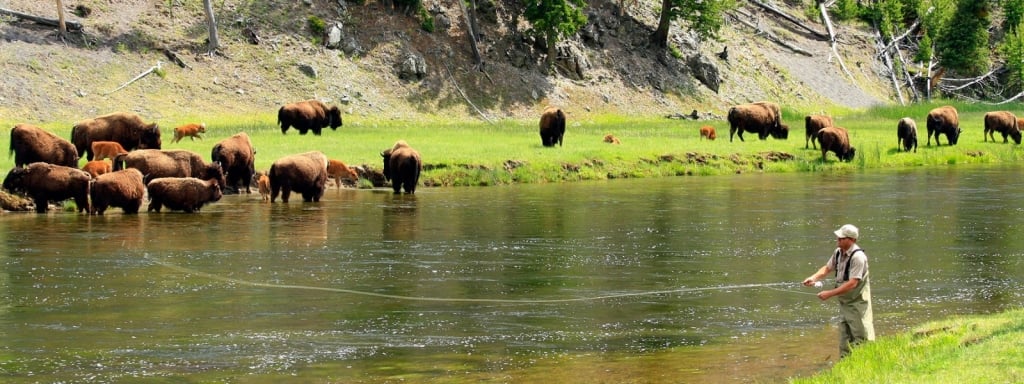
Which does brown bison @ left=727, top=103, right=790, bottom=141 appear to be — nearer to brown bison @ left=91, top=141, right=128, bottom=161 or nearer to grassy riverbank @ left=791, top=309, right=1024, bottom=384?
brown bison @ left=91, top=141, right=128, bottom=161

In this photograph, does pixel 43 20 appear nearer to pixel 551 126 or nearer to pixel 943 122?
pixel 551 126

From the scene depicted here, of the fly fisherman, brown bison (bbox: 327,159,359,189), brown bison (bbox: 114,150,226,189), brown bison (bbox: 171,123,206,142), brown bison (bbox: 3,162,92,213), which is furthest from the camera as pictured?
brown bison (bbox: 171,123,206,142)

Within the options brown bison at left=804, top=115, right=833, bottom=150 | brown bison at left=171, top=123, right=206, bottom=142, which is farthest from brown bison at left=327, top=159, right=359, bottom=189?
brown bison at left=804, top=115, right=833, bottom=150

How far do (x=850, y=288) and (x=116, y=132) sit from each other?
25.3 metres

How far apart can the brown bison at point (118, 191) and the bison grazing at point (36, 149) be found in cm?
388

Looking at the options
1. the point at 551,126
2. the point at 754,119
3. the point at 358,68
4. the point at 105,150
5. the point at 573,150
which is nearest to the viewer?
the point at 105,150

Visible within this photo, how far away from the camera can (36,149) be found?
2923 centimetres

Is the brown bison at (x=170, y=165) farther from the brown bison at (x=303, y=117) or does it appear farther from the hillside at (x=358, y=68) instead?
the hillside at (x=358, y=68)

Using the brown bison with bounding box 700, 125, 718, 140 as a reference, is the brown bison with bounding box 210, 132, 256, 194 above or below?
below

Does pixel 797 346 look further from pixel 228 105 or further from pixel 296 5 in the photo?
pixel 296 5

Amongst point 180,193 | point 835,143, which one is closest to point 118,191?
point 180,193

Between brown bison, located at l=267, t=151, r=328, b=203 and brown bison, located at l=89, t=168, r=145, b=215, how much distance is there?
3324mm

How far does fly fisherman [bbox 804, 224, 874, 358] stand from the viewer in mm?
12320

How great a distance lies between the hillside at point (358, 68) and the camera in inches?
1999
